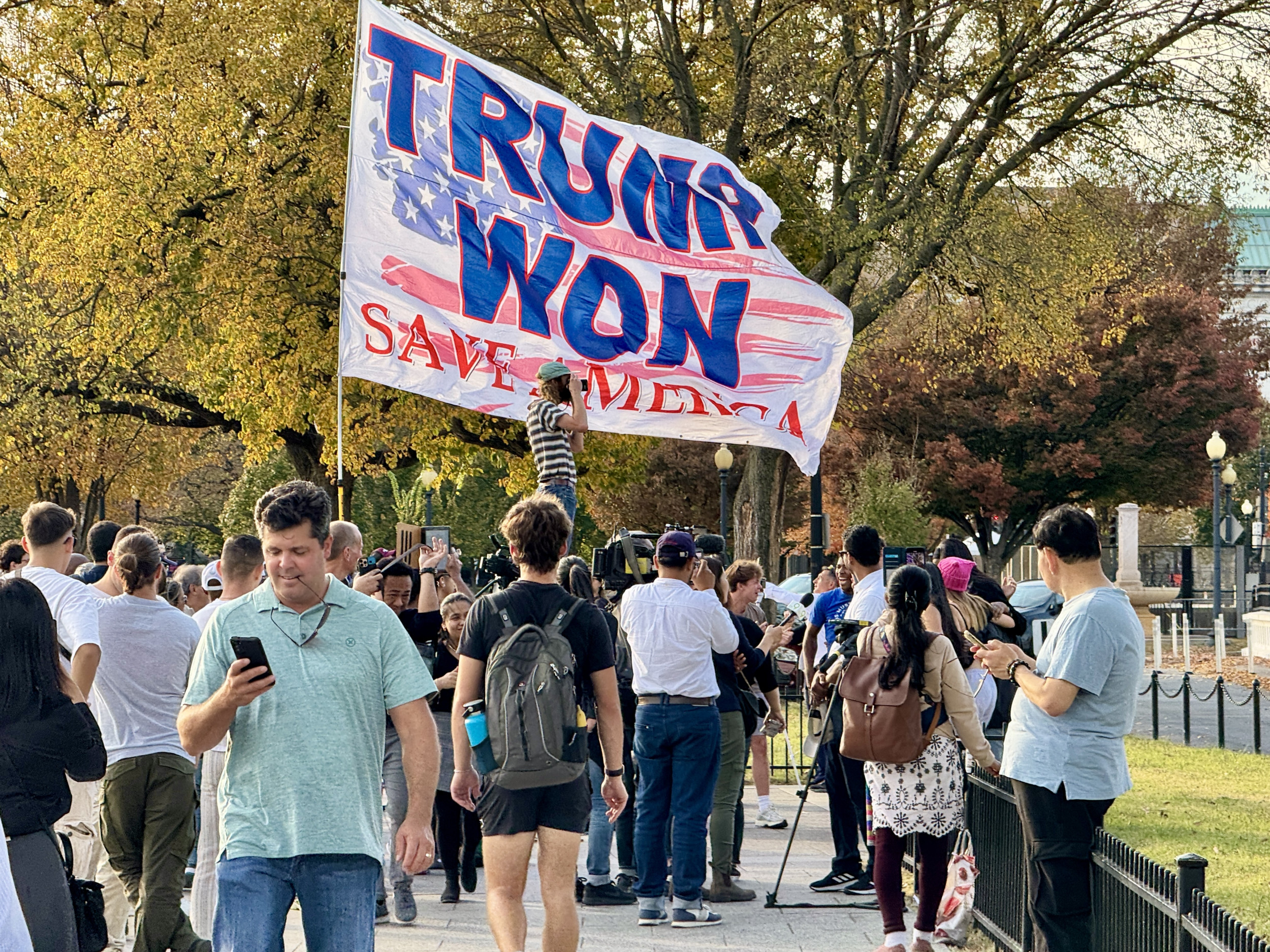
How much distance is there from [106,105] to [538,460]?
68.5 ft

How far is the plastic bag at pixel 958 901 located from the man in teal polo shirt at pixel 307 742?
378cm

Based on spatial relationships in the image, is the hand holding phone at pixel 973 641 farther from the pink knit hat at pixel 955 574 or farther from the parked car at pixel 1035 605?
the parked car at pixel 1035 605

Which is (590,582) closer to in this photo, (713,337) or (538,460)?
(538,460)

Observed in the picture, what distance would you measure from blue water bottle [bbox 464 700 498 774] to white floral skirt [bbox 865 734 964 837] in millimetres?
2058

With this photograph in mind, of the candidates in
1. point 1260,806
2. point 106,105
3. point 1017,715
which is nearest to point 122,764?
point 1017,715

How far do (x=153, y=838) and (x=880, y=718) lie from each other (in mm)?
3141

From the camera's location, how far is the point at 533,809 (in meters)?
5.80

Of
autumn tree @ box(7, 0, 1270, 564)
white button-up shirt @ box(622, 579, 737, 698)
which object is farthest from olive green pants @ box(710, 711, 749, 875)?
autumn tree @ box(7, 0, 1270, 564)

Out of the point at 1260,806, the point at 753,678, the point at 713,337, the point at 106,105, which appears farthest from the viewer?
the point at 106,105

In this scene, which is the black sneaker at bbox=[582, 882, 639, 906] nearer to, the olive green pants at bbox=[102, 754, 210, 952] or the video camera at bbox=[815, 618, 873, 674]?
the video camera at bbox=[815, 618, 873, 674]

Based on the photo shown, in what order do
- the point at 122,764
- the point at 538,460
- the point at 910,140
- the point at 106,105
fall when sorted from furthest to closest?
the point at 106,105
the point at 910,140
the point at 538,460
the point at 122,764

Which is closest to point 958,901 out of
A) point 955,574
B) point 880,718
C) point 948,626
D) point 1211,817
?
point 880,718

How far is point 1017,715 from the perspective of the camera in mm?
5953

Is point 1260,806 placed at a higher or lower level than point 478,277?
lower
